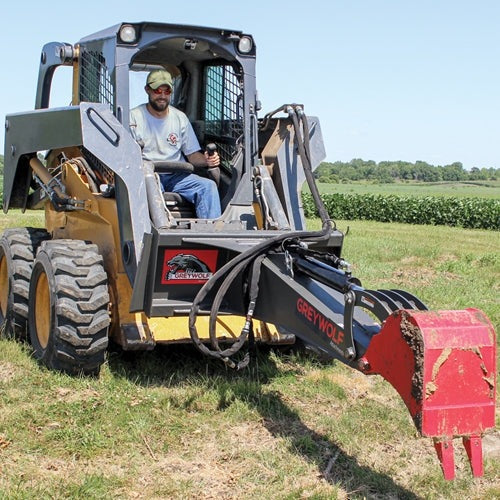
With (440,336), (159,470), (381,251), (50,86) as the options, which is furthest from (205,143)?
(381,251)

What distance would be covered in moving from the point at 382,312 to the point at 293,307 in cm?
87

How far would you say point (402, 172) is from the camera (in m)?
95.1

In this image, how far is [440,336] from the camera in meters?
3.47

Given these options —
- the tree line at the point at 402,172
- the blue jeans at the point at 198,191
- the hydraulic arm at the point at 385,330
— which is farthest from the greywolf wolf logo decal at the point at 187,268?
the tree line at the point at 402,172

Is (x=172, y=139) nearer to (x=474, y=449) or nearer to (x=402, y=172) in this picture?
(x=474, y=449)

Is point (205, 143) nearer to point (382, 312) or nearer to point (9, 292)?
point (9, 292)

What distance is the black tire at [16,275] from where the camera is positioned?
253 inches

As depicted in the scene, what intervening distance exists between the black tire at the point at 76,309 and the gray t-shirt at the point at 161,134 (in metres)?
0.93

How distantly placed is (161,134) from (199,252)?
1222 mm

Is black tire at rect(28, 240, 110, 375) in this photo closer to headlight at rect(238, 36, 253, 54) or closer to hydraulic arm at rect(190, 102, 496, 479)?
hydraulic arm at rect(190, 102, 496, 479)

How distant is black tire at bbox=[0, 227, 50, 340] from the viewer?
641cm

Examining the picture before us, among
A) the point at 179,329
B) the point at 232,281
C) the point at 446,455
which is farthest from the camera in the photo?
the point at 179,329

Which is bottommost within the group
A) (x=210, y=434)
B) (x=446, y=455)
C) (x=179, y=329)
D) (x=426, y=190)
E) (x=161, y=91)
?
(x=210, y=434)

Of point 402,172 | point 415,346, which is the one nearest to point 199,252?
point 415,346
